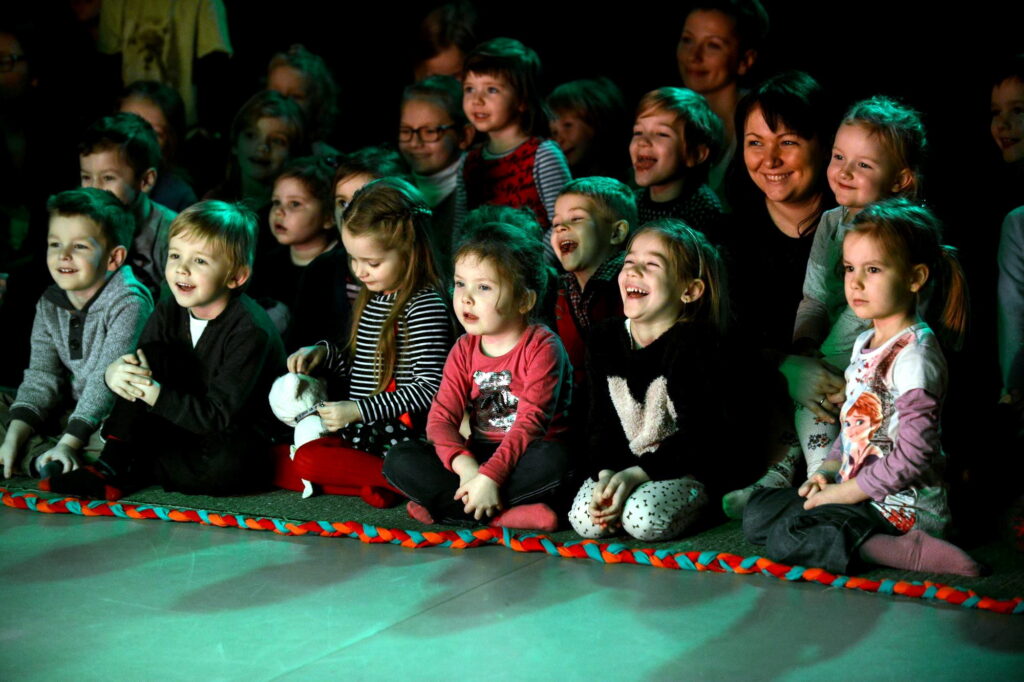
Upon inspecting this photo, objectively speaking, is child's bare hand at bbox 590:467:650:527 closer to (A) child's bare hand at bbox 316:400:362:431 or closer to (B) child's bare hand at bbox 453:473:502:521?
(B) child's bare hand at bbox 453:473:502:521

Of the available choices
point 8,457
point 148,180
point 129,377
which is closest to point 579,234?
point 129,377

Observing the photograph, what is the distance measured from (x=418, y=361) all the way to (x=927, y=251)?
5.04ft

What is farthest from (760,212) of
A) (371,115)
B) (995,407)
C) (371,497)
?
(371,115)

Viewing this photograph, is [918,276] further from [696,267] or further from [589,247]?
[589,247]

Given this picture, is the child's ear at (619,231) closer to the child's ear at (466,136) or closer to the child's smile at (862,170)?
the child's smile at (862,170)

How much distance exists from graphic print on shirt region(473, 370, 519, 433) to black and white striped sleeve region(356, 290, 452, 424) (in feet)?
0.76

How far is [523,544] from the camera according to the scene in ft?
9.87

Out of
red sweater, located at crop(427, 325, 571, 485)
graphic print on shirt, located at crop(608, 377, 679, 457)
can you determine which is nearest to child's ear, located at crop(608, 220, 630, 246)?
red sweater, located at crop(427, 325, 571, 485)

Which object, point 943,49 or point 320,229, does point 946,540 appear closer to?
point 943,49

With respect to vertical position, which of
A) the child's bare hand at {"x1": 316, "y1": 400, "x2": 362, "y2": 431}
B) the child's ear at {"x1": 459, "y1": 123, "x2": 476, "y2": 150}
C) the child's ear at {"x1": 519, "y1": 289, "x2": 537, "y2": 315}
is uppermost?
the child's ear at {"x1": 459, "y1": 123, "x2": 476, "y2": 150}

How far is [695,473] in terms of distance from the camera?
3.17m

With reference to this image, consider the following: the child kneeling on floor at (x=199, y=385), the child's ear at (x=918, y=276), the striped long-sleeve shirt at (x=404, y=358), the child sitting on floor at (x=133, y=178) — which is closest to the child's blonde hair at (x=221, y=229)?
the child kneeling on floor at (x=199, y=385)

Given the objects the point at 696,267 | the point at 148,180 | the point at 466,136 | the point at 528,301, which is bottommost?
the point at 528,301

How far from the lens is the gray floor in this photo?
7.43 feet
